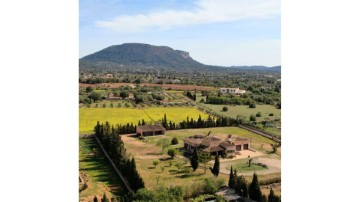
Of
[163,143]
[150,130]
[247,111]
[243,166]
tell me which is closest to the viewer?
[243,166]

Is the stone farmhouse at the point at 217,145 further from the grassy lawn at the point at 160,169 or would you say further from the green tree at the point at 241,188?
the green tree at the point at 241,188

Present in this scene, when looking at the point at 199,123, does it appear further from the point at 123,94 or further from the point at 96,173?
the point at 123,94

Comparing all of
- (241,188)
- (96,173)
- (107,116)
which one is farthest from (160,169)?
(107,116)

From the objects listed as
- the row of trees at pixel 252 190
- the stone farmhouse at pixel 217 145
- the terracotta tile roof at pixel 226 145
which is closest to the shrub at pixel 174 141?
the stone farmhouse at pixel 217 145
